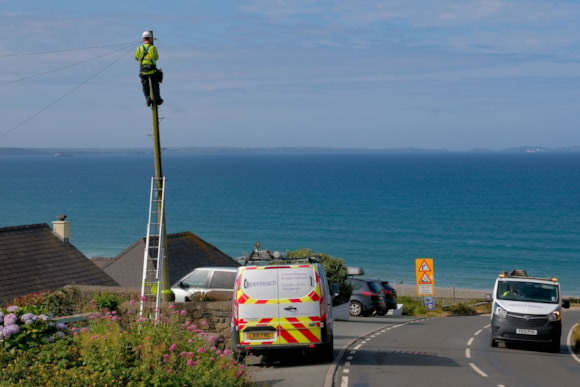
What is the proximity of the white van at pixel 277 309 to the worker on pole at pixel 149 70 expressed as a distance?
456cm

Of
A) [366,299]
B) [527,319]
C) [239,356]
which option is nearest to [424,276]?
[366,299]

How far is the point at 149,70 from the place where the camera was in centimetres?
1859

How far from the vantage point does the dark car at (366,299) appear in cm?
3409

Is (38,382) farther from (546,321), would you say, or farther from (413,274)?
(413,274)

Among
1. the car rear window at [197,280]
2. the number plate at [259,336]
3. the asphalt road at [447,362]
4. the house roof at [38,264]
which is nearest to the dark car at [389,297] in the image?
the asphalt road at [447,362]

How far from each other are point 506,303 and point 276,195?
473 feet

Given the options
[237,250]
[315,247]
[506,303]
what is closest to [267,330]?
[506,303]

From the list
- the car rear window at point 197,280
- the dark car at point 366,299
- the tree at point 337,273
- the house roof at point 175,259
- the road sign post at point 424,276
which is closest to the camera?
the car rear window at point 197,280

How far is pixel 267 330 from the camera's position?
16.6 m

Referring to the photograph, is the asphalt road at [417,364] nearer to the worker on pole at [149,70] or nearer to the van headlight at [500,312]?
the van headlight at [500,312]

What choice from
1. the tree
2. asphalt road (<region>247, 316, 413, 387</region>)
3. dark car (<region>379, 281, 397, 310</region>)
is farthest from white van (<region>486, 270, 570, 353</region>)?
dark car (<region>379, 281, 397, 310</region>)

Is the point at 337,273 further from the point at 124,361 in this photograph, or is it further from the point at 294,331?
the point at 124,361

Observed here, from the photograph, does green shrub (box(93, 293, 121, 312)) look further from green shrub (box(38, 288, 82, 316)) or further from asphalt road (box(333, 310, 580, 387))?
asphalt road (box(333, 310, 580, 387))

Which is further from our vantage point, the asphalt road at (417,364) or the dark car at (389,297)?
the dark car at (389,297)
